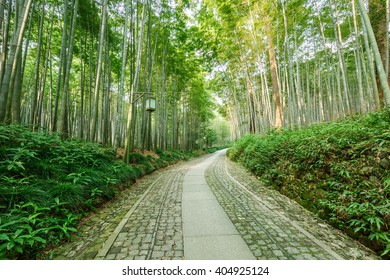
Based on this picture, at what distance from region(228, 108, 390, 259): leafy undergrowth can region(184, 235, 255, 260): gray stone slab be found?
1484mm

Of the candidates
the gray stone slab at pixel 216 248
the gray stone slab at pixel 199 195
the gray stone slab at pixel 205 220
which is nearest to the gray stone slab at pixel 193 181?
the gray stone slab at pixel 199 195

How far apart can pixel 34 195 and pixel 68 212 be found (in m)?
0.52

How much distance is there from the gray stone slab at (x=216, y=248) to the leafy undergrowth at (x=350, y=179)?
1484 millimetres

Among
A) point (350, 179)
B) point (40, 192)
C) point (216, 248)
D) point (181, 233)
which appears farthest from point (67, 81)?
point (350, 179)

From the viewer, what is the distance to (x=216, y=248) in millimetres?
1828

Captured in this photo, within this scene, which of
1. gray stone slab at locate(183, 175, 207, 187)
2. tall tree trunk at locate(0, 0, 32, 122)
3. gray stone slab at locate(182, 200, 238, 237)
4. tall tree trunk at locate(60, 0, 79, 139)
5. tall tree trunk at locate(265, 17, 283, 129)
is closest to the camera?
gray stone slab at locate(182, 200, 238, 237)

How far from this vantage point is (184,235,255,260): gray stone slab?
1727 mm

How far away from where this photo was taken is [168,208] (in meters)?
3.12

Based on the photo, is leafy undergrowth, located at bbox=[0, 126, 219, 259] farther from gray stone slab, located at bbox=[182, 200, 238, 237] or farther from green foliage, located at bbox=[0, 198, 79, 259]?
gray stone slab, located at bbox=[182, 200, 238, 237]

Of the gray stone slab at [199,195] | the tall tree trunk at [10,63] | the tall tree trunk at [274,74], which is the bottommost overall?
the gray stone slab at [199,195]

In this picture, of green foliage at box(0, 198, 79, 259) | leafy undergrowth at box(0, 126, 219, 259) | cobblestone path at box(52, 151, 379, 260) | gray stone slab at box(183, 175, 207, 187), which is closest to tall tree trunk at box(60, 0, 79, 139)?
leafy undergrowth at box(0, 126, 219, 259)

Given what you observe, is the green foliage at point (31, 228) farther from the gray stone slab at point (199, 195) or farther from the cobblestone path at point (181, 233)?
the gray stone slab at point (199, 195)

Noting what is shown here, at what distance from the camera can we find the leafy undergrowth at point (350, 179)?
6.33ft
